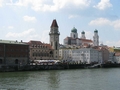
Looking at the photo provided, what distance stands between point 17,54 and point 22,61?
355 cm

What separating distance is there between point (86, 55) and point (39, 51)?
92.2ft

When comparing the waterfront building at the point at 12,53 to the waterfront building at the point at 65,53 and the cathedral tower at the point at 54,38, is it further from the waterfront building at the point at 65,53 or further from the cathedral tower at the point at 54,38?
the waterfront building at the point at 65,53

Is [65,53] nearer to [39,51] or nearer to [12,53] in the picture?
[39,51]

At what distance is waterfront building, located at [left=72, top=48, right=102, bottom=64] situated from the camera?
449 ft

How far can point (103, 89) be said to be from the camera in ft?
124

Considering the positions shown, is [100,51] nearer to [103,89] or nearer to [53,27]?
[53,27]

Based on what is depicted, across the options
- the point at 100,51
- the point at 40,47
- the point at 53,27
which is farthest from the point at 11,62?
the point at 100,51

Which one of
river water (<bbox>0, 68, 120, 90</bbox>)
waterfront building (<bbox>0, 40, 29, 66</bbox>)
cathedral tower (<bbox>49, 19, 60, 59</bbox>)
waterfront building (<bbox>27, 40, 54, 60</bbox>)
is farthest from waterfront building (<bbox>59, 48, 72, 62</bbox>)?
river water (<bbox>0, 68, 120, 90</bbox>)

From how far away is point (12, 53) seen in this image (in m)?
89.6

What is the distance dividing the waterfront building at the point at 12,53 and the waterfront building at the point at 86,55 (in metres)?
49.8

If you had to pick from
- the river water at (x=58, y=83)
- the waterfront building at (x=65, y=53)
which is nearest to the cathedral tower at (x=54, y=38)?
the waterfront building at (x=65, y=53)

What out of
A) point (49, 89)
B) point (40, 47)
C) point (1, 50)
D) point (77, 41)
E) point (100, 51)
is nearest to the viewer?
point (49, 89)

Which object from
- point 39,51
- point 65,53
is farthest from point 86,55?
point 39,51

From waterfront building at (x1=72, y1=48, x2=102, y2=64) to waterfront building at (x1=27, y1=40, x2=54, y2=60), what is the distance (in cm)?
1912
